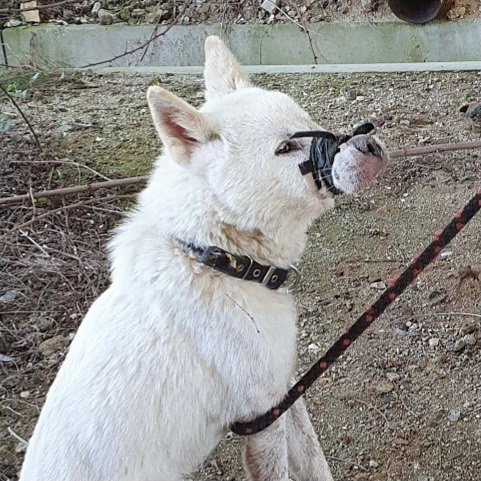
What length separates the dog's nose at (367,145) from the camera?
2080 mm

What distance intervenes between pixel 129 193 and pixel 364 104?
1.85 metres

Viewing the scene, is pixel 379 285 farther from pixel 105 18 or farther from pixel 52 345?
pixel 105 18

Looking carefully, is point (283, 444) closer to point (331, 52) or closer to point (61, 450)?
point (61, 450)

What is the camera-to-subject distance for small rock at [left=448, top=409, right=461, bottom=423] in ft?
9.03

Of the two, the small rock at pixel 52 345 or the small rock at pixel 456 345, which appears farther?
the small rock at pixel 52 345

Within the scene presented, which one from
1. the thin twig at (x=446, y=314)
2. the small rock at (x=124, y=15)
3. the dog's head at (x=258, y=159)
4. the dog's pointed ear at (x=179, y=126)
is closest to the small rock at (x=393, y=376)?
the thin twig at (x=446, y=314)

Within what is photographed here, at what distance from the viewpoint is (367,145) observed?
2090mm

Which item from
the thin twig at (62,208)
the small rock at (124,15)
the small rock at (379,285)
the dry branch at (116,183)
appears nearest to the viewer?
the small rock at (379,285)

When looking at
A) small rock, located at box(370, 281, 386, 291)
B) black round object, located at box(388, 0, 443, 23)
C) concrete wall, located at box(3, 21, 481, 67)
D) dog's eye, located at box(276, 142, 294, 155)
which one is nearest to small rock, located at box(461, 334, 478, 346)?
small rock, located at box(370, 281, 386, 291)

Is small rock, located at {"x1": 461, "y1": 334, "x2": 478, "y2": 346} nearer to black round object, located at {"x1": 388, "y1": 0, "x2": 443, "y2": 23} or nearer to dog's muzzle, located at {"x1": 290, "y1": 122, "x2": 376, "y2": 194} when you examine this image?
dog's muzzle, located at {"x1": 290, "y1": 122, "x2": 376, "y2": 194}

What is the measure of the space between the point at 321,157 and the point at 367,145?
141mm

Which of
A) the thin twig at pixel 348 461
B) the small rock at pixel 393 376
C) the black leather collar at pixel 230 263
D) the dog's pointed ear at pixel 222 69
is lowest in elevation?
the thin twig at pixel 348 461

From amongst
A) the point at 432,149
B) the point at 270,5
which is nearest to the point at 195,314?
the point at 432,149

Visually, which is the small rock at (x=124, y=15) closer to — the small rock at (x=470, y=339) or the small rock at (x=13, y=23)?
the small rock at (x=13, y=23)
